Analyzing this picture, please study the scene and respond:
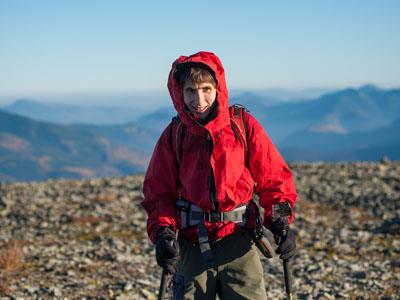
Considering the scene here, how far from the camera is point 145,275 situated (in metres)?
13.0

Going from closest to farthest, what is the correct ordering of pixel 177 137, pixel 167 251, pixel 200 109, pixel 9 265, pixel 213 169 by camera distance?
pixel 167 251
pixel 213 169
pixel 200 109
pixel 177 137
pixel 9 265

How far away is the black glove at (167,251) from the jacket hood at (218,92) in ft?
4.01

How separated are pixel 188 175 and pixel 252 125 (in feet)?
Result: 3.02

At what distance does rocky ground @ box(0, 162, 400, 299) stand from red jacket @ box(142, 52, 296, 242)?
4893mm

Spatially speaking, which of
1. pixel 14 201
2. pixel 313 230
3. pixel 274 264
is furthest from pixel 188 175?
pixel 14 201

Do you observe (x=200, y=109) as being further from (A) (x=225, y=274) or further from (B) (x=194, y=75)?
(A) (x=225, y=274)

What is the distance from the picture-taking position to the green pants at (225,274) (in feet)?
20.7

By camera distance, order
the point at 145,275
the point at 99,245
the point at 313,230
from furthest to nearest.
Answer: the point at 313,230
the point at 99,245
the point at 145,275

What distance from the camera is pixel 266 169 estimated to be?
21.1 ft

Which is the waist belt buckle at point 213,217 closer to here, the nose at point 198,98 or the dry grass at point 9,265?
the nose at point 198,98

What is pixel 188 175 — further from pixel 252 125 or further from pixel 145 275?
pixel 145 275

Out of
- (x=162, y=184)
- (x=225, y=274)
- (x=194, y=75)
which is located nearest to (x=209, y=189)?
(x=162, y=184)

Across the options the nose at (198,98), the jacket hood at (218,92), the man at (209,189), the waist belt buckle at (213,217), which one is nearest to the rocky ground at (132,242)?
the man at (209,189)

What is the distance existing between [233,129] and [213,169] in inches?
20.7
